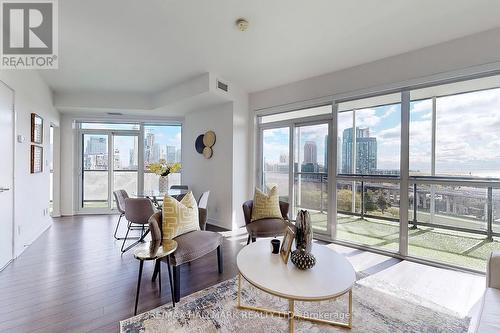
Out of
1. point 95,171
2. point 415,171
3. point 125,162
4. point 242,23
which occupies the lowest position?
point 95,171

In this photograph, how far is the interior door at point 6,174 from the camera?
258 centimetres

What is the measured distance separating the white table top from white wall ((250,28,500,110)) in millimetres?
2578

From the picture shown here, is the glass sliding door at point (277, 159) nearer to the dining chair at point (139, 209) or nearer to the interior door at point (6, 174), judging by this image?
the dining chair at point (139, 209)

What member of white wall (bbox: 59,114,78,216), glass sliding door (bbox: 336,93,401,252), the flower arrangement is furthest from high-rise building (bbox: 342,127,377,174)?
white wall (bbox: 59,114,78,216)

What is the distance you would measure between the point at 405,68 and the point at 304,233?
2714mm

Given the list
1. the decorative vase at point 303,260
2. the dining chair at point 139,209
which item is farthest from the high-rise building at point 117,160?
the decorative vase at point 303,260

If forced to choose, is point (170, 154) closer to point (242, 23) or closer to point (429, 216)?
point (242, 23)

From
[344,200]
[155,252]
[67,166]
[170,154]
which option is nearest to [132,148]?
[170,154]

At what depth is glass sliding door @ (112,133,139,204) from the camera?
5.52m

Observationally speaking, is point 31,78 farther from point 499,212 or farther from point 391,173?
point 499,212

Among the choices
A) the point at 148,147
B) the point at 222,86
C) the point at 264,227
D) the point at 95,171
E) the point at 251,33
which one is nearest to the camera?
the point at 251,33

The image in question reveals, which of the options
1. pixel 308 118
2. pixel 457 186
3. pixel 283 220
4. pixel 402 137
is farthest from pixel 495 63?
pixel 283 220

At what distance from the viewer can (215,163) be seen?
4.66m

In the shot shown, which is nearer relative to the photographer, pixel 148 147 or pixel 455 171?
pixel 455 171
